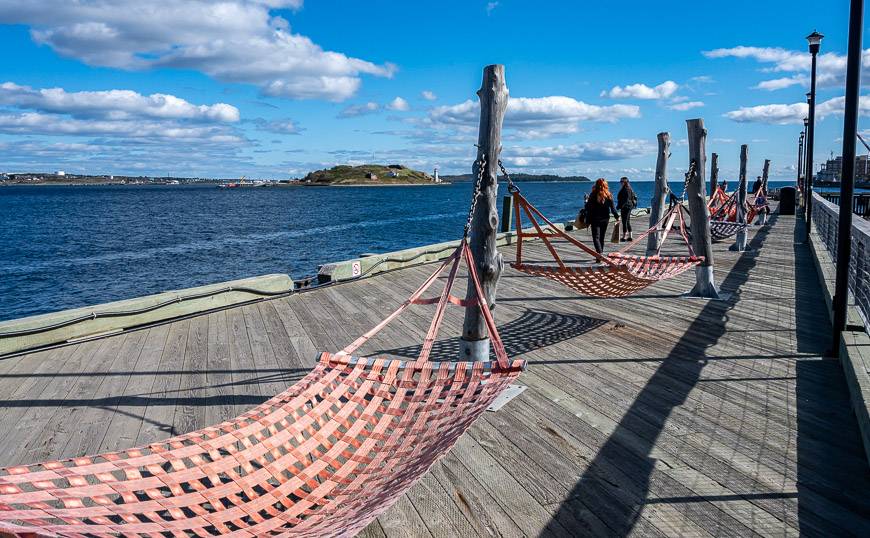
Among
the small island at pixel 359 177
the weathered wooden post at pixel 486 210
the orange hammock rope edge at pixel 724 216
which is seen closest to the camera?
the weathered wooden post at pixel 486 210

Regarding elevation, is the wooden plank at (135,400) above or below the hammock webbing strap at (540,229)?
below

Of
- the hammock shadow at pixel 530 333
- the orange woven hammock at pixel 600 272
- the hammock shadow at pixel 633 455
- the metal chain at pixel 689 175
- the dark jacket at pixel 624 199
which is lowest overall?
the hammock shadow at pixel 633 455

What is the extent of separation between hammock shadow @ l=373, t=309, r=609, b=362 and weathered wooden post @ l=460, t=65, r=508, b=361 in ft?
3.29

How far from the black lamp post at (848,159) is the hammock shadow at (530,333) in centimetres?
216

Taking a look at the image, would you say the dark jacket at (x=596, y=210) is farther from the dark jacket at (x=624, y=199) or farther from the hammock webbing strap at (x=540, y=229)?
the hammock webbing strap at (x=540, y=229)

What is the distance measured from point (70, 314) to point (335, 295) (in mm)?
3152

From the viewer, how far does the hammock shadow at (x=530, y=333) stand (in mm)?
5344

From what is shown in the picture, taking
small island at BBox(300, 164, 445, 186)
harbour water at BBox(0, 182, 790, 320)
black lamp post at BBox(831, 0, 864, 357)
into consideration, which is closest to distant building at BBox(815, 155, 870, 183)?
black lamp post at BBox(831, 0, 864, 357)

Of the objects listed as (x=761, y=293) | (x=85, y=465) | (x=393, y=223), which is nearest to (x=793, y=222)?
(x=761, y=293)

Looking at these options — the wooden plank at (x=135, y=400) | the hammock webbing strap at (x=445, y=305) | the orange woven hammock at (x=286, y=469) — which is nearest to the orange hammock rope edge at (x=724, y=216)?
the hammock webbing strap at (x=445, y=305)

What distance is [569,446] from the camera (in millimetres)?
3469

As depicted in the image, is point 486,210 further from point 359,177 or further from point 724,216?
point 359,177

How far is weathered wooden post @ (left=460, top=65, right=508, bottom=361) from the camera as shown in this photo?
401 centimetres

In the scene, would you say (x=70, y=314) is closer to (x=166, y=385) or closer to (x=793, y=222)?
(x=166, y=385)
